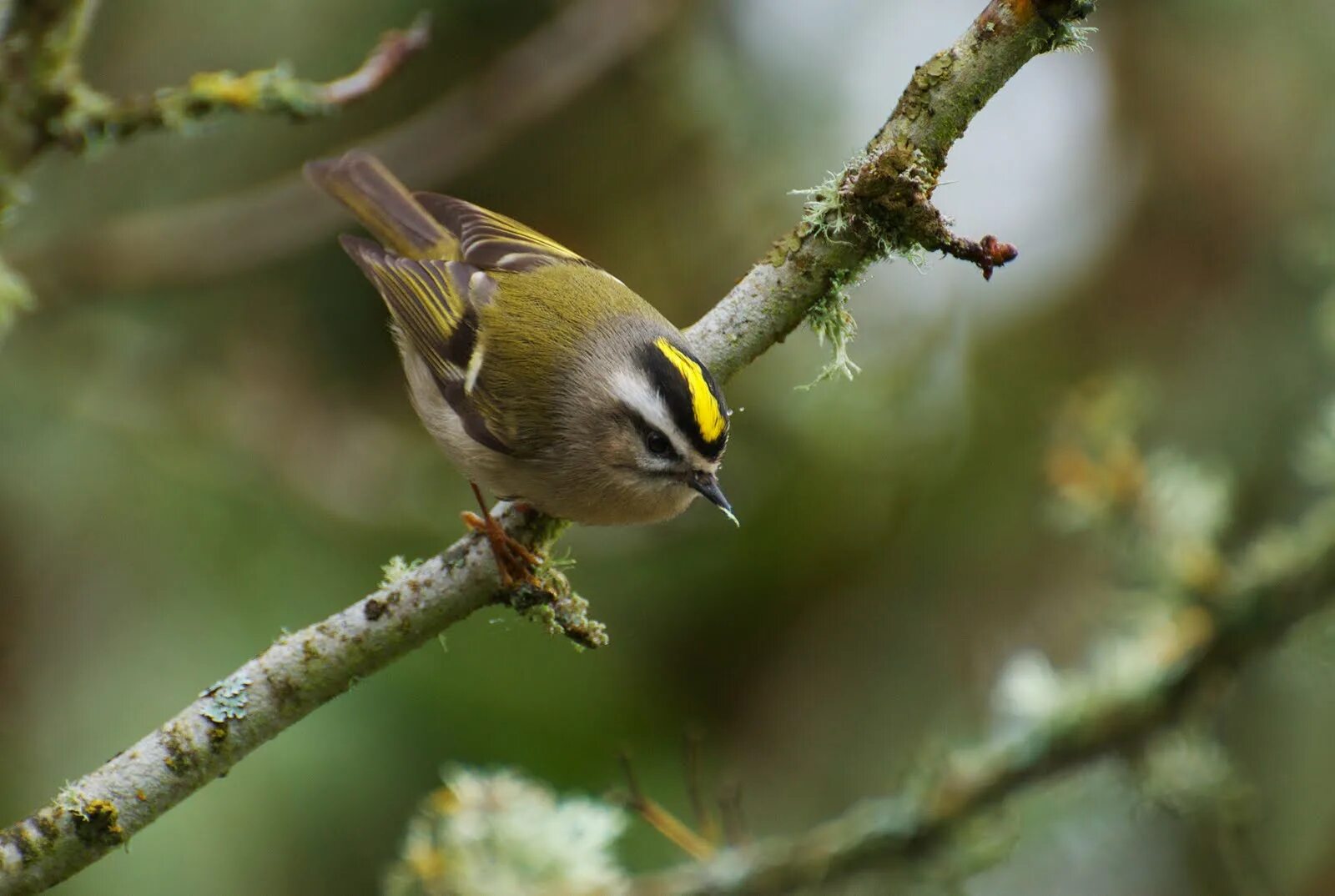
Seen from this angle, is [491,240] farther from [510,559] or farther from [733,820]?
[733,820]

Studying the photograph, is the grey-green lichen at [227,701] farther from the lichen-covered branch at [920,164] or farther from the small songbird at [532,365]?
the lichen-covered branch at [920,164]

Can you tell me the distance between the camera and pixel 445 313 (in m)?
3.63

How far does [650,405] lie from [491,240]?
0.84 m

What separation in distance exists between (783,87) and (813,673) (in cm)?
246

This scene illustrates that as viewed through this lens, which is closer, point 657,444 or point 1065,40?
point 1065,40

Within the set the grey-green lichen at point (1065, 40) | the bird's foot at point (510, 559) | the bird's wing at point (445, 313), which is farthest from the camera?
the bird's wing at point (445, 313)

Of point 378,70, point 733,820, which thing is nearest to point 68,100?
point 378,70

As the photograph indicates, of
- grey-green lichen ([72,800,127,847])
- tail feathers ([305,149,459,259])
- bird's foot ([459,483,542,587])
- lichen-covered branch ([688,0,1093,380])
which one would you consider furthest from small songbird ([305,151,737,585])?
grey-green lichen ([72,800,127,847])

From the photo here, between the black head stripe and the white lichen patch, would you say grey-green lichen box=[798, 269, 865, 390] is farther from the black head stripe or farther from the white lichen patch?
the white lichen patch

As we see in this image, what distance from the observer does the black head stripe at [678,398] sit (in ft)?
9.95

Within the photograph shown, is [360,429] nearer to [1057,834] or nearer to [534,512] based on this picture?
[534,512]

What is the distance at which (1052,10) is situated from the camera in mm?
2258

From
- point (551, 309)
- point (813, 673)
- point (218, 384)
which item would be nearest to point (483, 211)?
point (551, 309)

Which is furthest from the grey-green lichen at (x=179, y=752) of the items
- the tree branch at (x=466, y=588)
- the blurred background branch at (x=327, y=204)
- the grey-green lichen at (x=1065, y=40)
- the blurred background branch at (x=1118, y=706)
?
the blurred background branch at (x=327, y=204)
